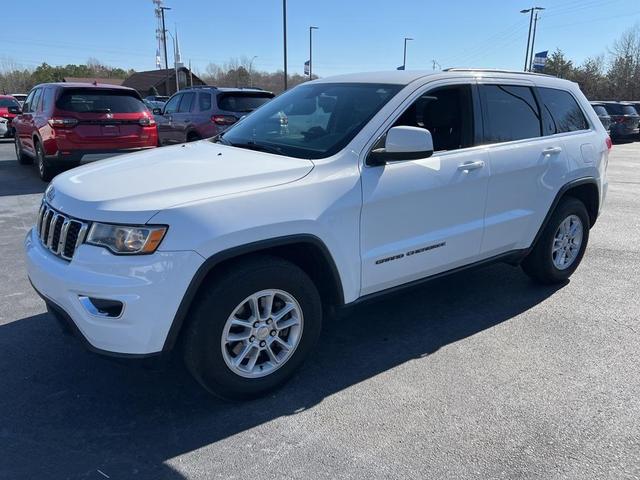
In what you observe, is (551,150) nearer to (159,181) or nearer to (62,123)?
(159,181)

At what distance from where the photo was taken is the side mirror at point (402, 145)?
3152 mm

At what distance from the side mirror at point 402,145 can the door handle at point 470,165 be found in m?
0.52

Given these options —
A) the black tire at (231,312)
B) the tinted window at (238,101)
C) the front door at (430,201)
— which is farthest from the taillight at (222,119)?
the black tire at (231,312)

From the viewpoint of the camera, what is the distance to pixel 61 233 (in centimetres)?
280

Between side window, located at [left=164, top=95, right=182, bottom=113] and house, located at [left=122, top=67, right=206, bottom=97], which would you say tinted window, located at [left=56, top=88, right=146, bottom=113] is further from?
house, located at [left=122, top=67, right=206, bottom=97]

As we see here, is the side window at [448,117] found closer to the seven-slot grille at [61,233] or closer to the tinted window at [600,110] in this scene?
the seven-slot grille at [61,233]

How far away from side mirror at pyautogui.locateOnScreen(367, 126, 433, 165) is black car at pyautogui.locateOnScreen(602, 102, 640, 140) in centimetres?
2202

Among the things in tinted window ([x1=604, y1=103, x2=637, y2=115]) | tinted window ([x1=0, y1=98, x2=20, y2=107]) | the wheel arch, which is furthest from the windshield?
tinted window ([x1=604, y1=103, x2=637, y2=115])

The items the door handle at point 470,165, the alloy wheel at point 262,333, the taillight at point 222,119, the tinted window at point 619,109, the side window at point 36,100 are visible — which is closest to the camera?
the alloy wheel at point 262,333

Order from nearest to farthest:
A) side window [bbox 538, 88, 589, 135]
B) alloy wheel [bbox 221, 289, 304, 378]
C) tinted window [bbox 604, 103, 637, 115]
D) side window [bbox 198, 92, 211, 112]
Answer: alloy wheel [bbox 221, 289, 304, 378]
side window [bbox 538, 88, 589, 135]
side window [bbox 198, 92, 211, 112]
tinted window [bbox 604, 103, 637, 115]

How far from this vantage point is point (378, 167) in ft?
10.7

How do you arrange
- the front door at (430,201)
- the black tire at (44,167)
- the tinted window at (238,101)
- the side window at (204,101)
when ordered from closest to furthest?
the front door at (430,201)
the black tire at (44,167)
the tinted window at (238,101)
the side window at (204,101)

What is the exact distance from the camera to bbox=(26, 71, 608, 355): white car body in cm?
258

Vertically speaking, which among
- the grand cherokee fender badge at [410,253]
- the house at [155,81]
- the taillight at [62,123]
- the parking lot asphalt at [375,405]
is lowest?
the parking lot asphalt at [375,405]
